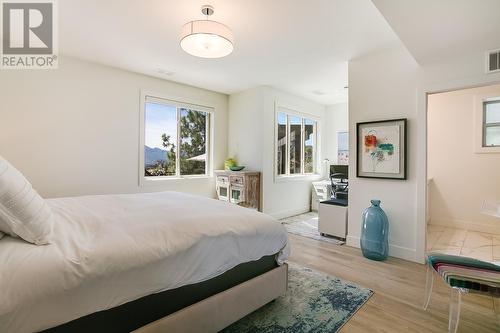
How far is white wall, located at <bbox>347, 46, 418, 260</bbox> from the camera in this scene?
3.01m

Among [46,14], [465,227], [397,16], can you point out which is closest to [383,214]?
[397,16]

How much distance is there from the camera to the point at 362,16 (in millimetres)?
2357

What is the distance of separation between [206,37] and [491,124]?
4.73 metres

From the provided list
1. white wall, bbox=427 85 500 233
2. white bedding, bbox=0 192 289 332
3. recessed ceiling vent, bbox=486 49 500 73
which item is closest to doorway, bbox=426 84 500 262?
white wall, bbox=427 85 500 233

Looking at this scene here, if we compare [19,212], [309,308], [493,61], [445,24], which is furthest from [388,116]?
[19,212]

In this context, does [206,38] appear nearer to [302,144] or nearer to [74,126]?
[74,126]

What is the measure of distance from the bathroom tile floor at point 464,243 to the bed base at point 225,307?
104 inches

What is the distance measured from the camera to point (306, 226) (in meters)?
4.54

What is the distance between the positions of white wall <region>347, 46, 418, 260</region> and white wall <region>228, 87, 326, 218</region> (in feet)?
5.38

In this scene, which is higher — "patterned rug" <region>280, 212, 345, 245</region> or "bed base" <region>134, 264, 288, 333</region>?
"bed base" <region>134, 264, 288, 333</region>

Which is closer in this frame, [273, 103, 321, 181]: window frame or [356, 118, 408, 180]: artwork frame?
[356, 118, 408, 180]: artwork frame

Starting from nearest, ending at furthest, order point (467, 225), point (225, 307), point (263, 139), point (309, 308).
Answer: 1. point (225, 307)
2. point (309, 308)
3. point (467, 225)
4. point (263, 139)

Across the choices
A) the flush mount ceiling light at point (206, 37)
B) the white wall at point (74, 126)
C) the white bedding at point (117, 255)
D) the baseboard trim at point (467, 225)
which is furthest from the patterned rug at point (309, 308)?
the baseboard trim at point (467, 225)

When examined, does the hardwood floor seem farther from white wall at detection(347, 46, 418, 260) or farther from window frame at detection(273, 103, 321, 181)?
window frame at detection(273, 103, 321, 181)
